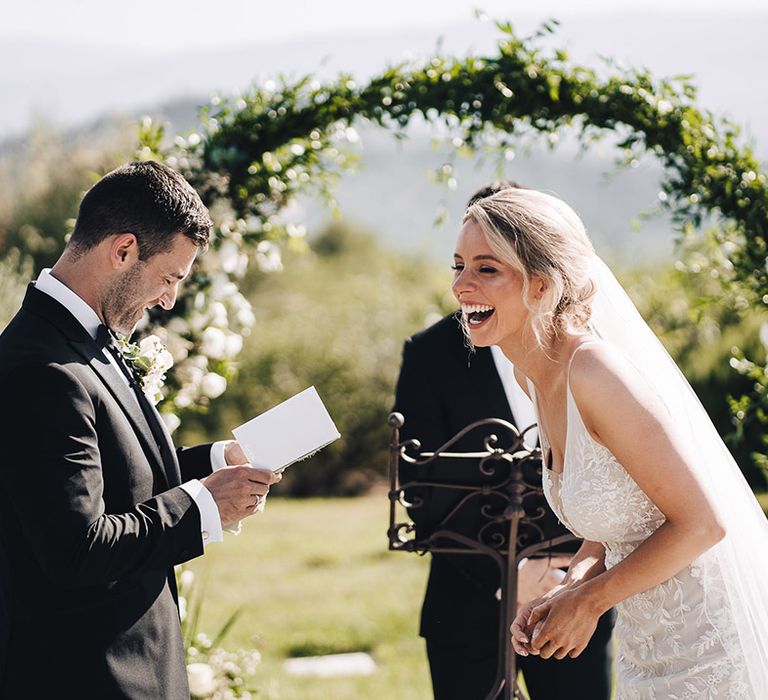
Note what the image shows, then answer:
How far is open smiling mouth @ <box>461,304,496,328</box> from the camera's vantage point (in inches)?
114

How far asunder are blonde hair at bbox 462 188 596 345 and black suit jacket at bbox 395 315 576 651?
95 centimetres

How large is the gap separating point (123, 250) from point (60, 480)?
0.61 metres

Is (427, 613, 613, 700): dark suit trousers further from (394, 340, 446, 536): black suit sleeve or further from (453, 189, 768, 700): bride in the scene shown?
(453, 189, 768, 700): bride

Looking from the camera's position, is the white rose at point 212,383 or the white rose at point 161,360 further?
the white rose at point 212,383

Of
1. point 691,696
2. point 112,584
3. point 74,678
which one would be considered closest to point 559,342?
point 691,696

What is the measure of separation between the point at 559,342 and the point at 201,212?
3.36 ft

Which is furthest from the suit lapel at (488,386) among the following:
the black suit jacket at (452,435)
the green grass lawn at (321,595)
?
the green grass lawn at (321,595)

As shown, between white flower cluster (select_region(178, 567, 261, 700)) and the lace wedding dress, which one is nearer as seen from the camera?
the lace wedding dress

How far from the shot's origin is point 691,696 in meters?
2.69

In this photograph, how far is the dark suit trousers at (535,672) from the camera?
366 centimetres

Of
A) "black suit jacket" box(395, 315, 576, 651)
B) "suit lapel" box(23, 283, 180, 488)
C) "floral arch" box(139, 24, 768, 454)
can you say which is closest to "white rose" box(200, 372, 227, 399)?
"floral arch" box(139, 24, 768, 454)

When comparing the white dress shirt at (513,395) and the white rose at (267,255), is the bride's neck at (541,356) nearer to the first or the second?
the white dress shirt at (513,395)

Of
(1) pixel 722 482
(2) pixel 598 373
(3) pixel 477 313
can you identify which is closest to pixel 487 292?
(3) pixel 477 313

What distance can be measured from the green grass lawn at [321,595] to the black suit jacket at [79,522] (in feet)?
10.0
